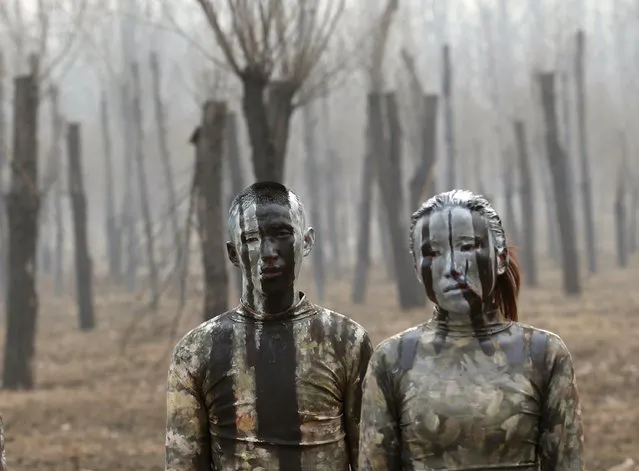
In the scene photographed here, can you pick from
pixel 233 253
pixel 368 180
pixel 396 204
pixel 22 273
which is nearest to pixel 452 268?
pixel 233 253

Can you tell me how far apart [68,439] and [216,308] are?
1.84 m

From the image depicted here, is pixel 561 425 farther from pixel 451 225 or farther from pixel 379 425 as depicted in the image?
pixel 451 225

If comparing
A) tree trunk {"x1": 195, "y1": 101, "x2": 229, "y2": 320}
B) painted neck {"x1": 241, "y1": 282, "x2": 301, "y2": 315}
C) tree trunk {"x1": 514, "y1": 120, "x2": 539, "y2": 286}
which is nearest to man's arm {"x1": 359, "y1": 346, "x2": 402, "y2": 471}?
painted neck {"x1": 241, "y1": 282, "x2": 301, "y2": 315}

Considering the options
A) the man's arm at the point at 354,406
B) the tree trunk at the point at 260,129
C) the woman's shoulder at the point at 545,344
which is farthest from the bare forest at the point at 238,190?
the woman's shoulder at the point at 545,344

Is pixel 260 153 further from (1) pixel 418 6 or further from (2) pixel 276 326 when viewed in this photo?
(1) pixel 418 6

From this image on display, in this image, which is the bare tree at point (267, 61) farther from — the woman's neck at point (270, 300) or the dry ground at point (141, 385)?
the woman's neck at point (270, 300)

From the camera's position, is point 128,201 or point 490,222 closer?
point 490,222

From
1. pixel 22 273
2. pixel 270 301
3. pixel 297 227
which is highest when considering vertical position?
pixel 22 273

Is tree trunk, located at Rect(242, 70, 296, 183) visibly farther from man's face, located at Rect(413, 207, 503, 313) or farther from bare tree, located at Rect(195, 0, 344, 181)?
man's face, located at Rect(413, 207, 503, 313)

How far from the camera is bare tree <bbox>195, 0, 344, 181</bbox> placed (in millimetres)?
10273

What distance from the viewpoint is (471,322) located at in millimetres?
3174

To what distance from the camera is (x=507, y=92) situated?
1815 inches

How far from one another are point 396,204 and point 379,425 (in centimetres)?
1803

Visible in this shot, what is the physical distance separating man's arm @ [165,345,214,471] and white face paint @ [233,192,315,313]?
0.32m
